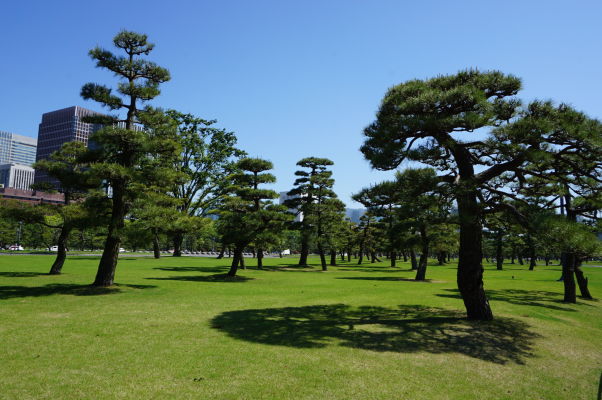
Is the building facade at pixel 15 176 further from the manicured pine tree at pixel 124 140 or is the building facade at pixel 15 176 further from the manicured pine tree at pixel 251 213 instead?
the manicured pine tree at pixel 124 140

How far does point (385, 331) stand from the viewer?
393 inches

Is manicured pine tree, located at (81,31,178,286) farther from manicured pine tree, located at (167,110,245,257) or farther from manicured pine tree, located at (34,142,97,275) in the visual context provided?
manicured pine tree, located at (167,110,245,257)

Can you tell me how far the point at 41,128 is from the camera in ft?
496

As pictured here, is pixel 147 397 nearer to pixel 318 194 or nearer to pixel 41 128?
pixel 318 194

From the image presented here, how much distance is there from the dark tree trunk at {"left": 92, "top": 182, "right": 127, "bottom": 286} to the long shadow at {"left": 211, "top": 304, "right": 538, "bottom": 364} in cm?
778

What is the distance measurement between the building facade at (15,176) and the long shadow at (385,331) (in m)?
215

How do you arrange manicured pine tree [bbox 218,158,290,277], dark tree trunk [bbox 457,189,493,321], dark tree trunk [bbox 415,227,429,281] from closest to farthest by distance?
dark tree trunk [bbox 457,189,493,321]
manicured pine tree [bbox 218,158,290,277]
dark tree trunk [bbox 415,227,429,281]

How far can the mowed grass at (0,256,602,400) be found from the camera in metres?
5.90

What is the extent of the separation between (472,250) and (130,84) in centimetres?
1608

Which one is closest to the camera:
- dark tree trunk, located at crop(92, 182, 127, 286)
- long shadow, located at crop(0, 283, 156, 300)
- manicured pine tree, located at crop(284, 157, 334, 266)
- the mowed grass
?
the mowed grass

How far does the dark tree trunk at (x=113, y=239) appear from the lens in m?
16.2

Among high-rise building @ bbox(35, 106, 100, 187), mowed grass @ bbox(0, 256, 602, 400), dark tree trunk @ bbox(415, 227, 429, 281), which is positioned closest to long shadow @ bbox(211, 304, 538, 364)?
mowed grass @ bbox(0, 256, 602, 400)

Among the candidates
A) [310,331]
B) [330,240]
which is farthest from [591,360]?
[330,240]

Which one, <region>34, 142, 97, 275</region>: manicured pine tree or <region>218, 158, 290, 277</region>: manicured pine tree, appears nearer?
<region>34, 142, 97, 275</region>: manicured pine tree
